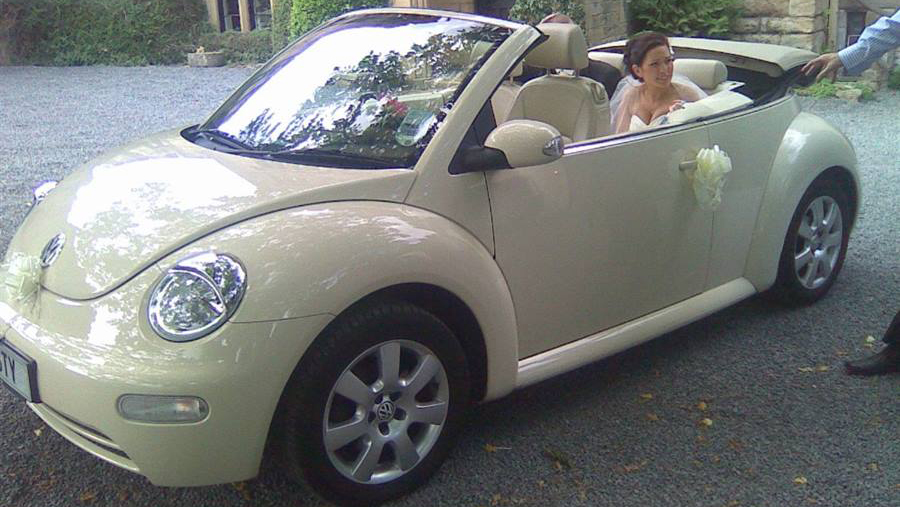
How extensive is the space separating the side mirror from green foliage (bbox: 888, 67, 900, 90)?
10.3 m

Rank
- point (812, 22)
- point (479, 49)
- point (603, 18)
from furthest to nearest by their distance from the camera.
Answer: point (812, 22) < point (603, 18) < point (479, 49)

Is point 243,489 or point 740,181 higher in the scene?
point 740,181

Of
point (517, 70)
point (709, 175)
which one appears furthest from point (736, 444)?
point (517, 70)

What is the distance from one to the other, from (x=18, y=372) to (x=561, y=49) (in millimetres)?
2227

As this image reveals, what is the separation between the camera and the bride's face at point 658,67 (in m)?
4.55

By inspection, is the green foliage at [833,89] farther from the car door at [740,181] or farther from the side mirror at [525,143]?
the side mirror at [525,143]

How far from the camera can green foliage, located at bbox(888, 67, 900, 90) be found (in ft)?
38.5

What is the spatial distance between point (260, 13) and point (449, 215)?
15834 mm

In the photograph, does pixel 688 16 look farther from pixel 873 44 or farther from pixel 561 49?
pixel 561 49

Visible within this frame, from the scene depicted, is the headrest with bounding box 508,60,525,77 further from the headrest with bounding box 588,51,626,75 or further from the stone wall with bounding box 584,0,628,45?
the stone wall with bounding box 584,0,628,45

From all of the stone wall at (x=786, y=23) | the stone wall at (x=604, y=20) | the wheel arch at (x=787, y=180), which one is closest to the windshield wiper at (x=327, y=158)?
the wheel arch at (x=787, y=180)

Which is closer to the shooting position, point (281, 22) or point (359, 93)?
point (359, 93)

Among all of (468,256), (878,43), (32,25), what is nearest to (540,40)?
(468,256)

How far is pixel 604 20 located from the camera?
11695 mm
